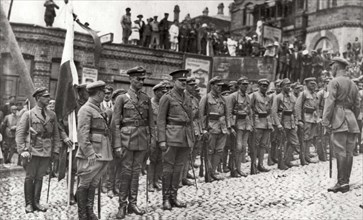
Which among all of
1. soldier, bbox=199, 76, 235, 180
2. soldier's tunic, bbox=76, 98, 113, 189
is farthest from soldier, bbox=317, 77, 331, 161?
soldier's tunic, bbox=76, 98, 113, 189

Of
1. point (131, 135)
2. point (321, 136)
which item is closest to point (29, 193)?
point (131, 135)

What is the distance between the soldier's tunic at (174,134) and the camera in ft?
21.5

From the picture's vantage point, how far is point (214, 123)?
856cm

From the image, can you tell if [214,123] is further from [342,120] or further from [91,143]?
[91,143]

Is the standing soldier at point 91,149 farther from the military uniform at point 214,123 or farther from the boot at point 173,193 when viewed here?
the military uniform at point 214,123

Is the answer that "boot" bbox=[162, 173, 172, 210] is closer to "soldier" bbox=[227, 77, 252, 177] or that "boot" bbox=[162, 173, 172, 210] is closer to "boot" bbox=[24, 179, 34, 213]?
"boot" bbox=[24, 179, 34, 213]

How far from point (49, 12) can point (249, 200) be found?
11.7 m

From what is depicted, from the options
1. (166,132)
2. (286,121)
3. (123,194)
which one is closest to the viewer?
(123,194)

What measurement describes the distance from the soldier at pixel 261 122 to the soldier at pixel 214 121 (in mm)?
981

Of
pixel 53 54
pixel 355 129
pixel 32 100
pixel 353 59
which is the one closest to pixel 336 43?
pixel 353 59

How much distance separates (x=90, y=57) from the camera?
17.7 metres

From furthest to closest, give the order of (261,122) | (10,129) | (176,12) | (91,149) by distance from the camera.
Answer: (176,12)
(10,129)
(261,122)
(91,149)

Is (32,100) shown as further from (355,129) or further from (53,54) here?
(53,54)

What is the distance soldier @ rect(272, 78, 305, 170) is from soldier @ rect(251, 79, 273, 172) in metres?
0.26
